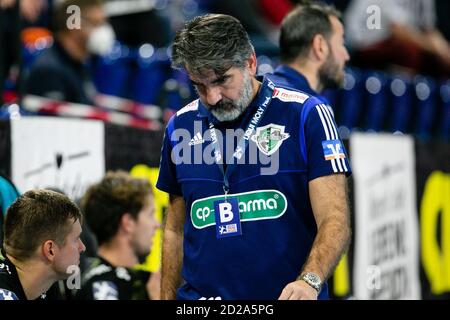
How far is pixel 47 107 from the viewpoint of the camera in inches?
279

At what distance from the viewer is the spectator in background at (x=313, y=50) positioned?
19.0ft

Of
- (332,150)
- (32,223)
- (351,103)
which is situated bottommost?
(32,223)

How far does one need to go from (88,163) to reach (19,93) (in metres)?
0.79

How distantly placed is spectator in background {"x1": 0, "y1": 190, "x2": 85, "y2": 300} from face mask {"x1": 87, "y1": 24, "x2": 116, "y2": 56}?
14.9 feet

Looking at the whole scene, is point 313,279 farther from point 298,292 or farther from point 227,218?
point 227,218

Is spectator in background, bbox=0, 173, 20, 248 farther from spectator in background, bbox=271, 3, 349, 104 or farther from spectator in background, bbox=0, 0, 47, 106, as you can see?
spectator in background, bbox=271, 3, 349, 104

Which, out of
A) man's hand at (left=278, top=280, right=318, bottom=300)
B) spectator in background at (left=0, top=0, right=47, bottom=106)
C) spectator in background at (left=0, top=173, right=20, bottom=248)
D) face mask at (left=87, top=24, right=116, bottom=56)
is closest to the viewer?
man's hand at (left=278, top=280, right=318, bottom=300)

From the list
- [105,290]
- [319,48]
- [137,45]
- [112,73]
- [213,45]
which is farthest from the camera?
[137,45]

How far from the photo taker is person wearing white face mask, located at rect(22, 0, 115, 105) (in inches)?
320

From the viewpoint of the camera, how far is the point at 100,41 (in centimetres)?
912

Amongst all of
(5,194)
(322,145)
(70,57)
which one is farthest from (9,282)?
(70,57)

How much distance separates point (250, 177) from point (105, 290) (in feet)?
5.05

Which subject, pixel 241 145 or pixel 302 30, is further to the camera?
pixel 302 30

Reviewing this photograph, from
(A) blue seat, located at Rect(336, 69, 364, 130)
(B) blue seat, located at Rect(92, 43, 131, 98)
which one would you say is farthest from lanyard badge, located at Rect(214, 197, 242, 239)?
(A) blue seat, located at Rect(336, 69, 364, 130)
